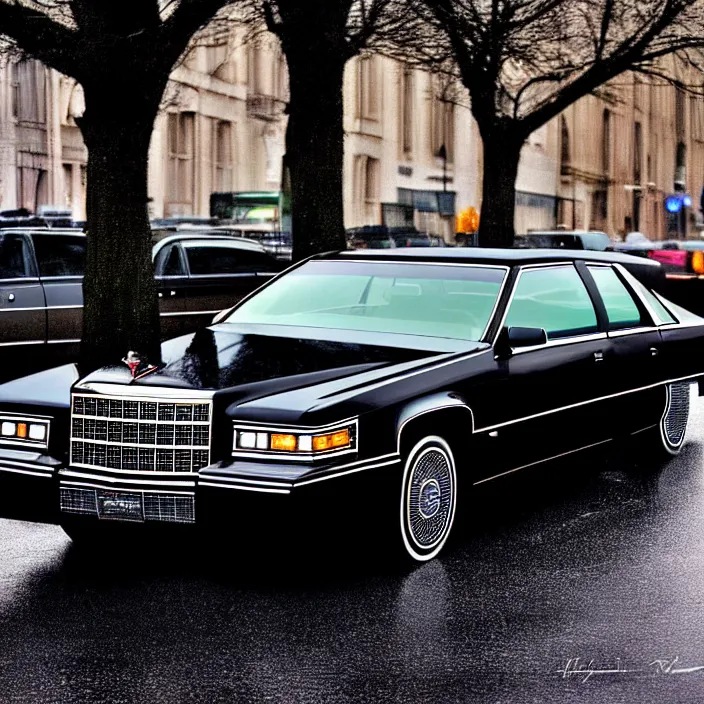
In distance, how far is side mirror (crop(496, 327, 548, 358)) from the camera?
7152 mm

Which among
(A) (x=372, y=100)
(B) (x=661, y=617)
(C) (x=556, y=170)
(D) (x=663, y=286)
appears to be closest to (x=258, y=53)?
(A) (x=372, y=100)

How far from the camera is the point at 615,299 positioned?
870 centimetres

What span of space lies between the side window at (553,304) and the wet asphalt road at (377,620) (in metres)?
0.89

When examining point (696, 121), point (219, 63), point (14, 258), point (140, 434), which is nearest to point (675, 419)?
point (140, 434)

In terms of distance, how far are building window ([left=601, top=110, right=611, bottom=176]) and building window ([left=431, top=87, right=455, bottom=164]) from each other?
1758 cm

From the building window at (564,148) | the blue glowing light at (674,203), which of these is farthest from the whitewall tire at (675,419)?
the building window at (564,148)

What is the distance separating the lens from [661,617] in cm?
561

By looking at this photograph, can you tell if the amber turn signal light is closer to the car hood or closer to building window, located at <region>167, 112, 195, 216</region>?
the car hood

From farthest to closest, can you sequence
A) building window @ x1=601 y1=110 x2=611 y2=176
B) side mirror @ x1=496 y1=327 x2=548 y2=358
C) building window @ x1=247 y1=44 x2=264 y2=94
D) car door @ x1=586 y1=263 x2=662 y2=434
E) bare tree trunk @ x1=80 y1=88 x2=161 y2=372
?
building window @ x1=601 y1=110 x2=611 y2=176
building window @ x1=247 y1=44 x2=264 y2=94
bare tree trunk @ x1=80 y1=88 x2=161 y2=372
car door @ x1=586 y1=263 x2=662 y2=434
side mirror @ x1=496 y1=327 x2=548 y2=358

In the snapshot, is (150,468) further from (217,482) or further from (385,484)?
(385,484)

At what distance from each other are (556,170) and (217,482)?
66.3 meters

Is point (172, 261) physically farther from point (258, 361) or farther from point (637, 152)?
point (637, 152)

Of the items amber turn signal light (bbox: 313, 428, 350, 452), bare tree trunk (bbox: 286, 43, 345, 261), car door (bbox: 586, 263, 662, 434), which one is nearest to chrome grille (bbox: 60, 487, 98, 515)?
amber turn signal light (bbox: 313, 428, 350, 452)

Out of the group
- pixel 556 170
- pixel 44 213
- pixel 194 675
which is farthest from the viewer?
pixel 556 170
